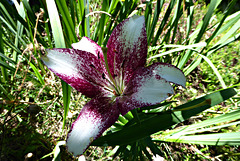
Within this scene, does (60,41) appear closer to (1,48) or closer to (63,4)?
(63,4)

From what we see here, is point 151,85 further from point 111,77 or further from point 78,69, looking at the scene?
point 78,69

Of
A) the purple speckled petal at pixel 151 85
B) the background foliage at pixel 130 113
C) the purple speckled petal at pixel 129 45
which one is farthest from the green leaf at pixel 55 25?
the purple speckled petal at pixel 151 85

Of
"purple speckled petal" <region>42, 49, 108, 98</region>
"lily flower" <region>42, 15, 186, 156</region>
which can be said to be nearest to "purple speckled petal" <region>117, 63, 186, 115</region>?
"lily flower" <region>42, 15, 186, 156</region>

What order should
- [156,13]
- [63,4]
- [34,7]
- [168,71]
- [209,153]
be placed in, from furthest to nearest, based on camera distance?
[34,7]
[209,153]
[156,13]
[63,4]
[168,71]

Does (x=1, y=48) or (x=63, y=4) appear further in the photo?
(x=1, y=48)

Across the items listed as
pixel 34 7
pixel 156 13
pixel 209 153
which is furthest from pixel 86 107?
pixel 34 7

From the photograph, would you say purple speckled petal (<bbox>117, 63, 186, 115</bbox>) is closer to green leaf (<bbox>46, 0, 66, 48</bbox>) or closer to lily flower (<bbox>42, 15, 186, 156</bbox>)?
lily flower (<bbox>42, 15, 186, 156</bbox>)

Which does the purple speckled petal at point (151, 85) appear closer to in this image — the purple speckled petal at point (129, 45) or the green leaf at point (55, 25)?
the purple speckled petal at point (129, 45)
